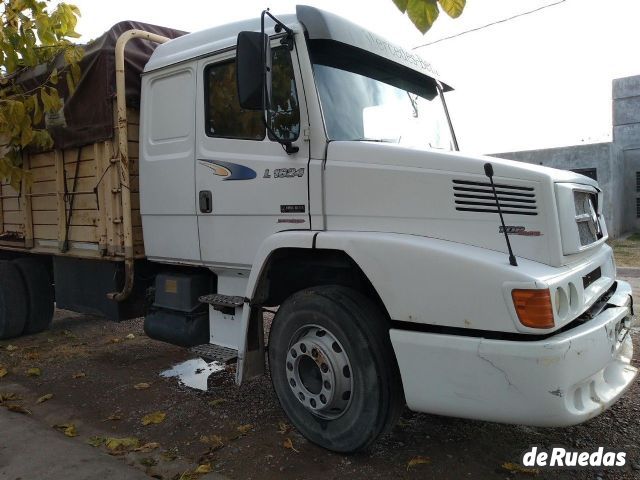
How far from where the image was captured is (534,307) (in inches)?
96.0

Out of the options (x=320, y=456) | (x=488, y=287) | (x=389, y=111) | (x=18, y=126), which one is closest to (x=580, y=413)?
(x=488, y=287)

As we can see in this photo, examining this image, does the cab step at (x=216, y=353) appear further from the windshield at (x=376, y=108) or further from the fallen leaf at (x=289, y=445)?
the windshield at (x=376, y=108)

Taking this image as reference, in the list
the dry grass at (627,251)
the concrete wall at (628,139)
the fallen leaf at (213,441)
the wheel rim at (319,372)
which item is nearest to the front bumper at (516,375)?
the wheel rim at (319,372)

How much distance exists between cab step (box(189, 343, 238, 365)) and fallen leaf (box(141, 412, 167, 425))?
524 mm

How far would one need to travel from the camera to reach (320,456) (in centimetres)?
323

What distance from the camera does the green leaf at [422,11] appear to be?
1.69m

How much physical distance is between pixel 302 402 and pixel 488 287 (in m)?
1.40

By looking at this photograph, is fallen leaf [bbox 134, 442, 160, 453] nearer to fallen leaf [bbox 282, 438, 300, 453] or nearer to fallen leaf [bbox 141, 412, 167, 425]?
fallen leaf [bbox 141, 412, 167, 425]

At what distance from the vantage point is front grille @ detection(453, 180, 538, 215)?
2666mm

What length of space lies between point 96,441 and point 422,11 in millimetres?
3326

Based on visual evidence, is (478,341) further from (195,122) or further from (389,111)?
(195,122)

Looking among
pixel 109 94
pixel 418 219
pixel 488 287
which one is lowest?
pixel 488 287
